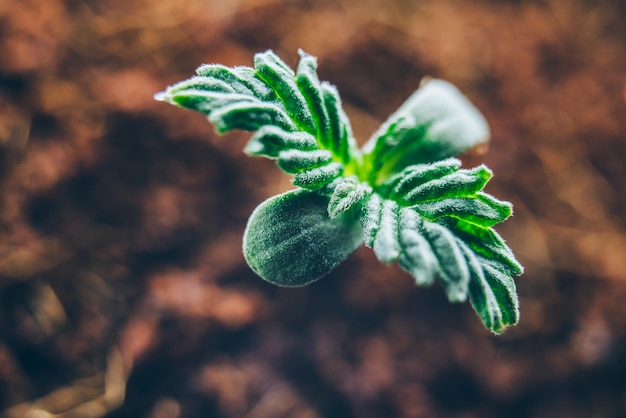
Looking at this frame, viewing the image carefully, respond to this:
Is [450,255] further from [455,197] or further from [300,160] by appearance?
[300,160]

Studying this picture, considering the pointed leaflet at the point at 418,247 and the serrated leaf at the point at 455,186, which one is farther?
the serrated leaf at the point at 455,186

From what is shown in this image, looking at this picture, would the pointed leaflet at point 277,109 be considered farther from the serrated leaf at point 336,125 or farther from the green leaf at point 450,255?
the green leaf at point 450,255

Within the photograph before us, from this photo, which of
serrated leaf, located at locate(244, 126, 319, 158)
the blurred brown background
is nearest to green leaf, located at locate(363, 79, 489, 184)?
serrated leaf, located at locate(244, 126, 319, 158)

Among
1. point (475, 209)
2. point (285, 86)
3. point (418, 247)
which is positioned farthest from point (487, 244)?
point (285, 86)

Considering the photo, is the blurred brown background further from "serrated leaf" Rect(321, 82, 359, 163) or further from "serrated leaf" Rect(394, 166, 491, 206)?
"serrated leaf" Rect(394, 166, 491, 206)

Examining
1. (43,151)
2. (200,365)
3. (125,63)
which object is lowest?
(200,365)

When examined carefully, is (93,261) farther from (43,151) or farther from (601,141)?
(601,141)

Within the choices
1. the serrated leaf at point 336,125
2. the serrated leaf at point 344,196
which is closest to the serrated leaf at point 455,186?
the serrated leaf at point 344,196

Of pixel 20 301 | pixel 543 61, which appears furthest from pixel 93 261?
pixel 543 61
